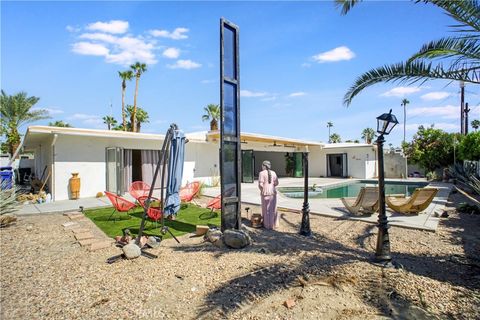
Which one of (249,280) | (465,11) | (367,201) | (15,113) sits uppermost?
(15,113)

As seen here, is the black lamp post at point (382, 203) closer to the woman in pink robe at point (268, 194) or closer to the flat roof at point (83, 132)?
the woman in pink robe at point (268, 194)

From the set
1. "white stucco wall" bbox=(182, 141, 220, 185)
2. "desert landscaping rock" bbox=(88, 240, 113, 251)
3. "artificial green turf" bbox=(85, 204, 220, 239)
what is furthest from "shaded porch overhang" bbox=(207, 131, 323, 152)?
"desert landscaping rock" bbox=(88, 240, 113, 251)

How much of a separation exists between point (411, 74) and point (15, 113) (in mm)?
28857

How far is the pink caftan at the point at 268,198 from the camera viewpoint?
23.2ft

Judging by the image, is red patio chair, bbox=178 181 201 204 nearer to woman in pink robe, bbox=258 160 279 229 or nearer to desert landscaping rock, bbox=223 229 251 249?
woman in pink robe, bbox=258 160 279 229

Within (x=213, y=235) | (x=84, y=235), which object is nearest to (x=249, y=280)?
(x=213, y=235)

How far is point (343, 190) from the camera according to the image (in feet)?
61.6

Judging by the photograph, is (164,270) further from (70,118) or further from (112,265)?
(70,118)

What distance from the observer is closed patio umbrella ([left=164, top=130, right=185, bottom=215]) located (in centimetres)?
732

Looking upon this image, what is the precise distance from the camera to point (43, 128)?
1136cm

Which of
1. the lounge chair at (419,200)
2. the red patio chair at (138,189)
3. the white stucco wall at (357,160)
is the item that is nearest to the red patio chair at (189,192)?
the red patio chair at (138,189)

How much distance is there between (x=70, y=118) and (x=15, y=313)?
4043cm

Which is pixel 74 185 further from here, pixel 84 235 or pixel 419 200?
pixel 419 200

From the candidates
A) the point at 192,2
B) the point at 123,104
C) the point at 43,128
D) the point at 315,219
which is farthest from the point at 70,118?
the point at 315,219
